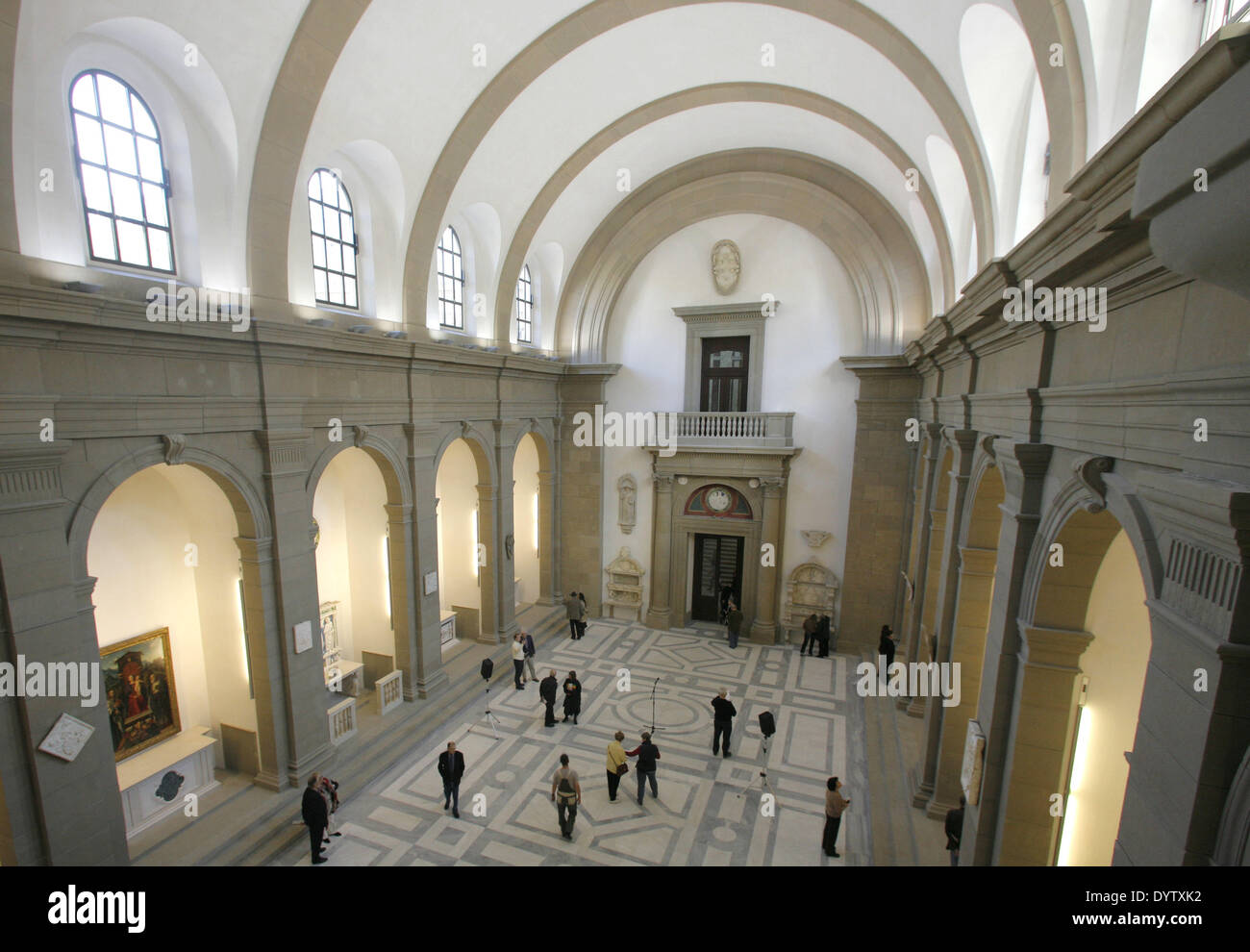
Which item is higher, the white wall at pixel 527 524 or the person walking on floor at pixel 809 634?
the white wall at pixel 527 524

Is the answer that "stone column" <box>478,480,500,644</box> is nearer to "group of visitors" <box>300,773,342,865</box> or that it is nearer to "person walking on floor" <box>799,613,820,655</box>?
"group of visitors" <box>300,773,342,865</box>

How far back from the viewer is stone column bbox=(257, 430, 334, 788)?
8.03m

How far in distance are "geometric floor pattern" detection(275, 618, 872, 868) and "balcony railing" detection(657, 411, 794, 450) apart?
5226 mm

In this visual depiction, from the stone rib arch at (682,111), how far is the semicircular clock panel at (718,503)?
6257 mm

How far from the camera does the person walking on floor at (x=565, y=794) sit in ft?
25.7

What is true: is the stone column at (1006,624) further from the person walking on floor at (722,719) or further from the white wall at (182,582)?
the white wall at (182,582)

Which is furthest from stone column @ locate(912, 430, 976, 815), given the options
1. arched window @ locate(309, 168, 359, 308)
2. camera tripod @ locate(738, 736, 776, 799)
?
arched window @ locate(309, 168, 359, 308)

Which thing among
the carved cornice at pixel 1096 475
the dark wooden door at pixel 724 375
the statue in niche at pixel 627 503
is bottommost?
the statue in niche at pixel 627 503

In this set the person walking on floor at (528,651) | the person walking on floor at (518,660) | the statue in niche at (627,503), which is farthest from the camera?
the statue in niche at (627,503)

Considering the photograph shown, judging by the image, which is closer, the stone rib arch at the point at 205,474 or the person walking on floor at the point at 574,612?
the stone rib arch at the point at 205,474

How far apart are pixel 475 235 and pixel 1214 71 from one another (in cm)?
1214

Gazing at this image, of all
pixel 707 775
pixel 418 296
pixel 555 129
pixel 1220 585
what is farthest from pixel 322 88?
pixel 707 775

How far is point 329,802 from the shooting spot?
7.76m

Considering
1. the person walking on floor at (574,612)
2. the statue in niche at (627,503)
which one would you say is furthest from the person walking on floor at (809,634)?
the person walking on floor at (574,612)
